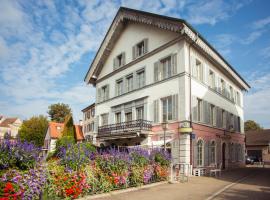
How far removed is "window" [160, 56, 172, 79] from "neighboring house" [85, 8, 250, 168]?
0.08 metres

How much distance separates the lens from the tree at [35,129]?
2165 inches

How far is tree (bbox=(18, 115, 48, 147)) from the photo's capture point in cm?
5500

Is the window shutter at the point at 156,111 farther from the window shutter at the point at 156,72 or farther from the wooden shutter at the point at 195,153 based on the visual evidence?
the wooden shutter at the point at 195,153

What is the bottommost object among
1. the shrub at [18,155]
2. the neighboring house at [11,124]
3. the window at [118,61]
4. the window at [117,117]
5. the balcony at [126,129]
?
the shrub at [18,155]

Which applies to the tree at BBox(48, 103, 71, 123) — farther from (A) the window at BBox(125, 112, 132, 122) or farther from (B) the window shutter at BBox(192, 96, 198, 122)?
(B) the window shutter at BBox(192, 96, 198, 122)

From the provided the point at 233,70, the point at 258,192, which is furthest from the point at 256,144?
the point at 258,192

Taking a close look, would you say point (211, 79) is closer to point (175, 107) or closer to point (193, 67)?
point (193, 67)

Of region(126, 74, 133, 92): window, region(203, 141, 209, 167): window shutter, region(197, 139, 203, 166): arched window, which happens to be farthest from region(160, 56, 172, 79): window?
region(203, 141, 209, 167): window shutter

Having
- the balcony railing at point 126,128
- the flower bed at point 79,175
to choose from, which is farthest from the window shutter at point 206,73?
the flower bed at point 79,175

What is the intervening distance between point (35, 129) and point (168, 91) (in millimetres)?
44547

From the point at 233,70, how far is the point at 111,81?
12.5 meters

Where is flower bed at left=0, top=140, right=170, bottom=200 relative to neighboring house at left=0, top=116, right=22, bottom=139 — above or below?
below

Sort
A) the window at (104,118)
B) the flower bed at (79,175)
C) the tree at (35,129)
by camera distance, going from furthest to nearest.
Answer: the tree at (35,129), the window at (104,118), the flower bed at (79,175)

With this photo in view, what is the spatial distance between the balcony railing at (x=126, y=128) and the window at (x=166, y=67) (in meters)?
3.99
